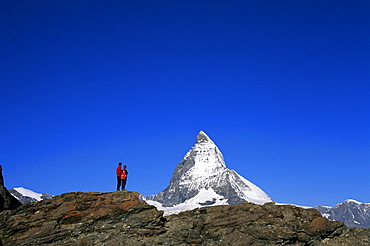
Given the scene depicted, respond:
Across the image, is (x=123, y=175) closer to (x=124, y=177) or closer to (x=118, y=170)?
(x=124, y=177)

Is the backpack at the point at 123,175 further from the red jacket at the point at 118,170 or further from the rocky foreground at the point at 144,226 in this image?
the rocky foreground at the point at 144,226

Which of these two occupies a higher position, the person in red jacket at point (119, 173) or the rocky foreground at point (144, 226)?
the person in red jacket at point (119, 173)

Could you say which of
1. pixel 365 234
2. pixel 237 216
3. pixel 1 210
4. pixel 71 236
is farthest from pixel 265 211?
pixel 1 210

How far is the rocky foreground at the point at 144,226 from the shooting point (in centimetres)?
2942

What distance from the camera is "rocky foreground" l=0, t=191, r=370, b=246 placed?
2942 cm

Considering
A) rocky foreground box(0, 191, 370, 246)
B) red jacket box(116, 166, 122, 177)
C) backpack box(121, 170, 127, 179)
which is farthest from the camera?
red jacket box(116, 166, 122, 177)

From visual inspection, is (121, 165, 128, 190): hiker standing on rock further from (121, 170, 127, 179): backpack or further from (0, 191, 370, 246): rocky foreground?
(0, 191, 370, 246): rocky foreground

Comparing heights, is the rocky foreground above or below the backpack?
below

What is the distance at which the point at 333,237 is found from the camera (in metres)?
32.7

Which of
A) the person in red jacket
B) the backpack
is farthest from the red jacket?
the backpack

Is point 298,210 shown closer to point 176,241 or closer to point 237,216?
point 237,216

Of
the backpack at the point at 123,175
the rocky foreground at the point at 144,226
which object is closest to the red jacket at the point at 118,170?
the backpack at the point at 123,175

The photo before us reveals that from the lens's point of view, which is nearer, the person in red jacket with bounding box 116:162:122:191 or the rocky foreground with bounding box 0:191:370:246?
the rocky foreground with bounding box 0:191:370:246

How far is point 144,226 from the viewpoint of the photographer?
3167cm
